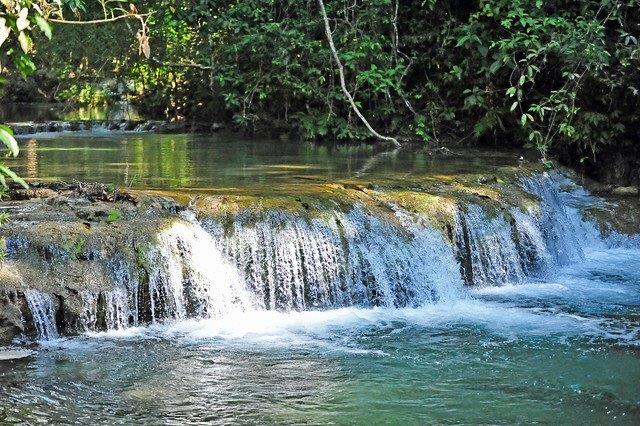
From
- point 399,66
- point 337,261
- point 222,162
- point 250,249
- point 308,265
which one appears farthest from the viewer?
point 399,66

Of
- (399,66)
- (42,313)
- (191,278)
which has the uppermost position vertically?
(399,66)

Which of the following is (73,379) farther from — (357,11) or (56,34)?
(56,34)

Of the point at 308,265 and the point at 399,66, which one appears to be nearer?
the point at 308,265

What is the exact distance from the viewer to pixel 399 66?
14.1 metres

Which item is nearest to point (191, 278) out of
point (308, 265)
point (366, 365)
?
point (308, 265)

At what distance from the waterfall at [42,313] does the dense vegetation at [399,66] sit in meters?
5.32

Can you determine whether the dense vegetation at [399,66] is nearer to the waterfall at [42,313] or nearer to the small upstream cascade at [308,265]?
the small upstream cascade at [308,265]

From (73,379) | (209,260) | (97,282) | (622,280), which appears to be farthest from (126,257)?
(622,280)

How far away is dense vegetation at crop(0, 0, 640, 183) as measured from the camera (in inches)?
498

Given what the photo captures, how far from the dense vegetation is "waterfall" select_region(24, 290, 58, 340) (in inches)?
209

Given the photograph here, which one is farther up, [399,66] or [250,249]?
[399,66]

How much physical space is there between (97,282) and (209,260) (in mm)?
1042

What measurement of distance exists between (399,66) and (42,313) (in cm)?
858

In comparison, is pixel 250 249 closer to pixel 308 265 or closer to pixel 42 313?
pixel 308 265
